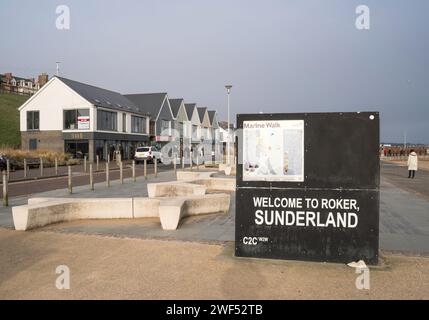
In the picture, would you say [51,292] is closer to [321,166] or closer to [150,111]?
[321,166]

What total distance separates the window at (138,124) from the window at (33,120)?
1089 centimetres

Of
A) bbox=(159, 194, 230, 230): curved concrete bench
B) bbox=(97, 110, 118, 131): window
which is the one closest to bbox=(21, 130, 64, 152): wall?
bbox=(97, 110, 118, 131): window

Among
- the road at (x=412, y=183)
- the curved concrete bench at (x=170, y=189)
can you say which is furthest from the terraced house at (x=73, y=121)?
the curved concrete bench at (x=170, y=189)

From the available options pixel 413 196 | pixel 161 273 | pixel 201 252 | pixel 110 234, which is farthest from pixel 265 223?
pixel 413 196

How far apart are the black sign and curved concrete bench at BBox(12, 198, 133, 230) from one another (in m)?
4.42

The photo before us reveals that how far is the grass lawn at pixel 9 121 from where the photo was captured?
53588 mm

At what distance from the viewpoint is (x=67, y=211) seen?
9.47 m

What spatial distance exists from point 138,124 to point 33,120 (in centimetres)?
1244

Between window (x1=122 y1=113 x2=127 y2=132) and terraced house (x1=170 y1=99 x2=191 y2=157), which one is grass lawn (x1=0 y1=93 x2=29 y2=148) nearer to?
window (x1=122 y1=113 x2=127 y2=132)

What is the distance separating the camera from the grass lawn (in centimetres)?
5359

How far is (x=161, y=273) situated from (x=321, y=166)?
2.75 metres

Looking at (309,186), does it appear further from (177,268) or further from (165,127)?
(165,127)

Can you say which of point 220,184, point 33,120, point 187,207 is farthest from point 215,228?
point 33,120
